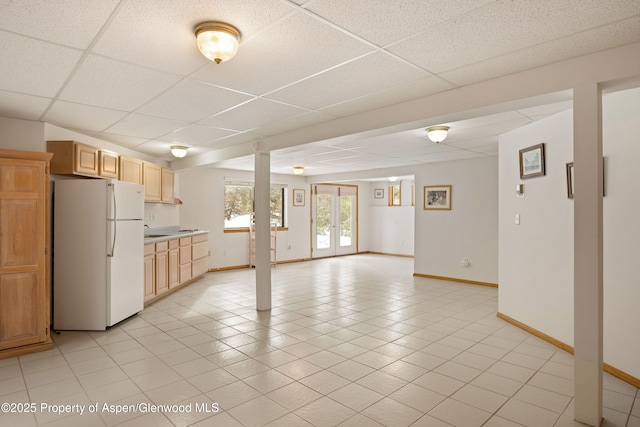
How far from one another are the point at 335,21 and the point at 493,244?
225 inches

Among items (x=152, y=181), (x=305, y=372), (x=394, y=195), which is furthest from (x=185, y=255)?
(x=394, y=195)

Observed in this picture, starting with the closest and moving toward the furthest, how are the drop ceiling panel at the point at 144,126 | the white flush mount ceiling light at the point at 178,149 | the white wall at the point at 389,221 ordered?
the drop ceiling panel at the point at 144,126
the white flush mount ceiling light at the point at 178,149
the white wall at the point at 389,221

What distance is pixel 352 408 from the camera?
249cm

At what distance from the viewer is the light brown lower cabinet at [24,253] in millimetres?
3375

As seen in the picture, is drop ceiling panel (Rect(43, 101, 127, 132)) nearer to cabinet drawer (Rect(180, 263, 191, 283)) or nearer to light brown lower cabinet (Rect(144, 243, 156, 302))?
light brown lower cabinet (Rect(144, 243, 156, 302))

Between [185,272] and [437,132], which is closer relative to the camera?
[437,132]

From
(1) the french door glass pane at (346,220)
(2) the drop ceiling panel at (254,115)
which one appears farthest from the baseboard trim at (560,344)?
(1) the french door glass pane at (346,220)

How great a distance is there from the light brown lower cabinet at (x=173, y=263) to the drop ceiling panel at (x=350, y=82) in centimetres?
336

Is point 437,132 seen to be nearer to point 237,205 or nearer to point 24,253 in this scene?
point 24,253

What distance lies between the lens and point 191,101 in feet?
10.8

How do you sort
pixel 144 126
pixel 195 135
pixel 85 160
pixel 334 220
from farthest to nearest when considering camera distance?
pixel 334 220 < pixel 195 135 < pixel 85 160 < pixel 144 126

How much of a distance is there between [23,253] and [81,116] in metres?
1.47

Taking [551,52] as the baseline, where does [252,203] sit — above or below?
below

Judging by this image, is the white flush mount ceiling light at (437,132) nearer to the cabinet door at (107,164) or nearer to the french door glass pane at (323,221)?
the cabinet door at (107,164)
